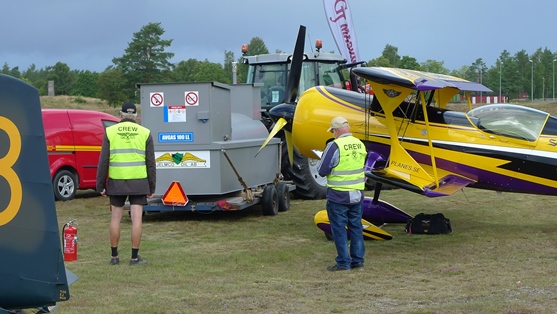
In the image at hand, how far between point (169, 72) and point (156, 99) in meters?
44.6

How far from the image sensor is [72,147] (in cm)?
1578

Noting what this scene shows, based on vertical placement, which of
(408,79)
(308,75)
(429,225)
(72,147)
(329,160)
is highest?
(308,75)

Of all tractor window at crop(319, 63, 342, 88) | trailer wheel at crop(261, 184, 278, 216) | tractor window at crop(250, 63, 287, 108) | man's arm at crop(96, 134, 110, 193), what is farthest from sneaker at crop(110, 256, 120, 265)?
tractor window at crop(319, 63, 342, 88)

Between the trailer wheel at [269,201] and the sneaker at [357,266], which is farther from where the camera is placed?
the trailer wheel at [269,201]

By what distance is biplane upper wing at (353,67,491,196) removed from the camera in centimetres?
957

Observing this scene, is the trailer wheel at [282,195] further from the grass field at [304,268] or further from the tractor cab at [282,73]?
the tractor cab at [282,73]

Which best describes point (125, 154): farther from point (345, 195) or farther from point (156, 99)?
point (156, 99)

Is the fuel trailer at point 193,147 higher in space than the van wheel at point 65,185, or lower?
higher

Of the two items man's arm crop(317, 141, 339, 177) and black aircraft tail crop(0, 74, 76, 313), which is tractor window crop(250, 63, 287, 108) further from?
black aircraft tail crop(0, 74, 76, 313)

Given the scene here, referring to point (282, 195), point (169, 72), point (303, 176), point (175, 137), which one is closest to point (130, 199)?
point (175, 137)

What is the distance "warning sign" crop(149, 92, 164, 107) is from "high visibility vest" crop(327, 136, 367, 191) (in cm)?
425

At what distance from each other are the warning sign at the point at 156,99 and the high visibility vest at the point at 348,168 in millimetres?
4251

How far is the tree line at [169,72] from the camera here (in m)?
55.3

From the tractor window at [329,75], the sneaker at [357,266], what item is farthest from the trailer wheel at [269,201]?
the sneaker at [357,266]
